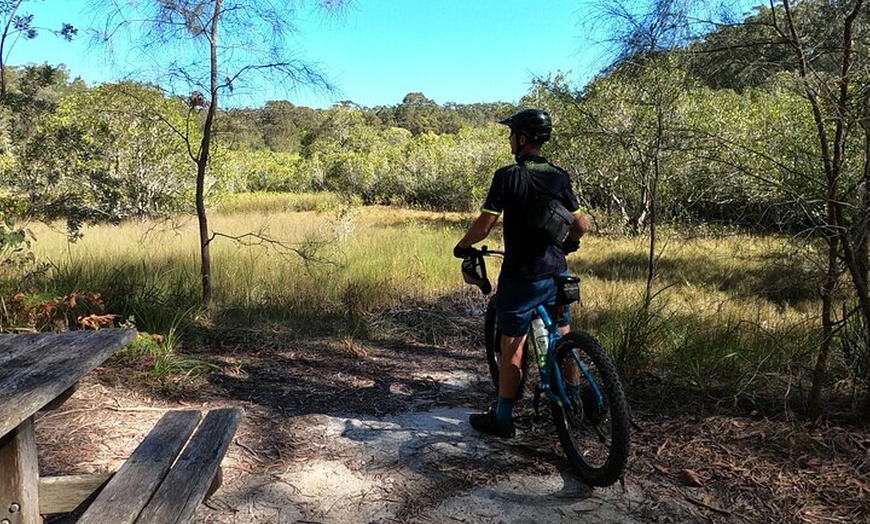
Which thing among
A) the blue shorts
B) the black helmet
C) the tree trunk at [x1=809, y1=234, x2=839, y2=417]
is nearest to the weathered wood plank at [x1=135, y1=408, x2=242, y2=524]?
the blue shorts

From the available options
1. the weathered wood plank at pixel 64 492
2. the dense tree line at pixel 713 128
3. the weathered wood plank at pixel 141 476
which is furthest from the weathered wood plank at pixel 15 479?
the dense tree line at pixel 713 128

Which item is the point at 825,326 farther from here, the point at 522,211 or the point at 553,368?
the point at 522,211

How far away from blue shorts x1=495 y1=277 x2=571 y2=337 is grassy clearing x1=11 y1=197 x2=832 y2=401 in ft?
4.29

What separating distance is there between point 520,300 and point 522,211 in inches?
19.7

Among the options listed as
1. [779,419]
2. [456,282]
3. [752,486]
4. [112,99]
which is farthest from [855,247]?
[112,99]

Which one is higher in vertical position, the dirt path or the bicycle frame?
the bicycle frame

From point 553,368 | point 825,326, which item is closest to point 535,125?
point 553,368

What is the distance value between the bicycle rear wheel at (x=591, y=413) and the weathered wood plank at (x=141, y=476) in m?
1.86

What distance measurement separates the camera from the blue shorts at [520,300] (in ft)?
10.8

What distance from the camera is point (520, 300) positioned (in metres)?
3.31

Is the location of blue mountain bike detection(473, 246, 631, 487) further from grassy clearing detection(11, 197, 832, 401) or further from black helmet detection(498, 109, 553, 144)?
Answer: grassy clearing detection(11, 197, 832, 401)

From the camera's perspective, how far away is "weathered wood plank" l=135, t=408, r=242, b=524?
1971 millimetres

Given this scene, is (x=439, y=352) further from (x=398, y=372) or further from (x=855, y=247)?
(x=855, y=247)

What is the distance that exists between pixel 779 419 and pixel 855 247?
111cm
